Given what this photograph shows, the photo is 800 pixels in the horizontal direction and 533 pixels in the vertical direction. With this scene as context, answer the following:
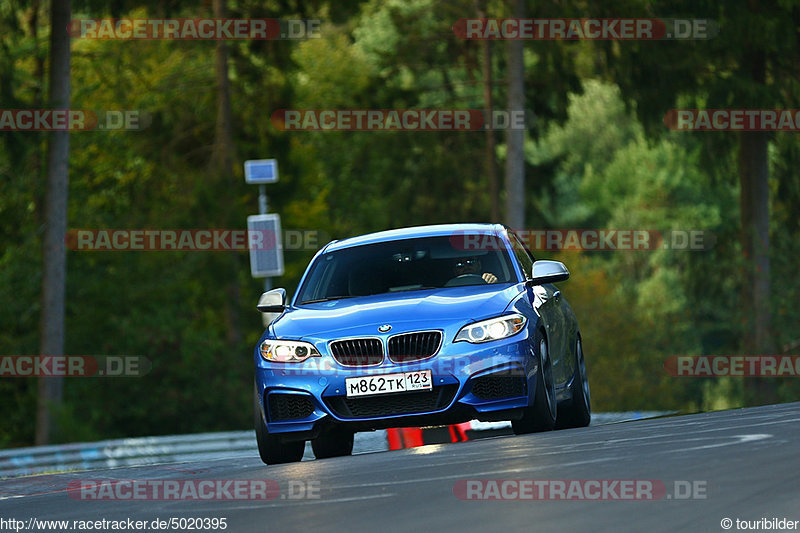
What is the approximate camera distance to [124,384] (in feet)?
128

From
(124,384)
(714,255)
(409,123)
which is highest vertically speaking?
(409,123)

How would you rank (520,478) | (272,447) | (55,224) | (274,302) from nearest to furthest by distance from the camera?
(520,478)
(272,447)
(274,302)
(55,224)

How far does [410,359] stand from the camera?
427 inches

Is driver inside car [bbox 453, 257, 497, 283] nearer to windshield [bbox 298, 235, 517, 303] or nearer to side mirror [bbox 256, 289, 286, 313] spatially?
windshield [bbox 298, 235, 517, 303]

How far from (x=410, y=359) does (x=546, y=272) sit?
5.69ft

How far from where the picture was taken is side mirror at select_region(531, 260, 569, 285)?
12.1m

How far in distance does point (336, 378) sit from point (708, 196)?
202 feet

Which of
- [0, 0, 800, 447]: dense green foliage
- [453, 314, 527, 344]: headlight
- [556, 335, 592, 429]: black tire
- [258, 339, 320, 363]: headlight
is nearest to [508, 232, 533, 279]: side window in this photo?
[556, 335, 592, 429]: black tire

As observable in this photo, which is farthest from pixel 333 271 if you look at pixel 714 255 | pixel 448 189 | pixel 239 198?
pixel 448 189

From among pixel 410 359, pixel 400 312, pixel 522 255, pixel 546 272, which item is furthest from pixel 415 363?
pixel 522 255

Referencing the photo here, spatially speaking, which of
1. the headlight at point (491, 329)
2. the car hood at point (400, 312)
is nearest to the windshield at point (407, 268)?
the car hood at point (400, 312)

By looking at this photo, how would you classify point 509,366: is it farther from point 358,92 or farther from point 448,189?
point 448,189

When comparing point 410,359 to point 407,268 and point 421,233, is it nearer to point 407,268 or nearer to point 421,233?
point 407,268

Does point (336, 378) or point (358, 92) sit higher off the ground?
point (358, 92)
